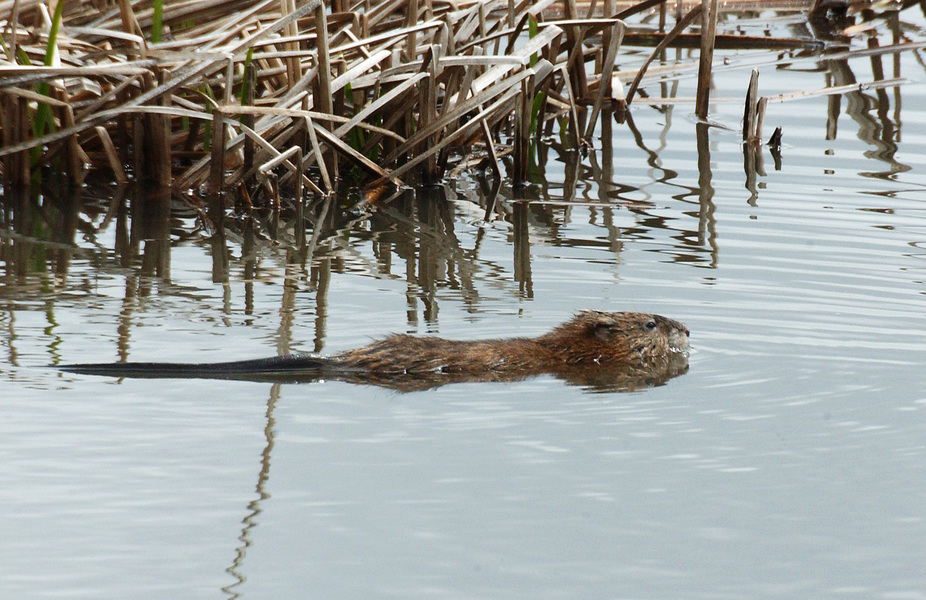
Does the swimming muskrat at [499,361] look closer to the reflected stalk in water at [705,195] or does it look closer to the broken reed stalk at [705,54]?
the reflected stalk in water at [705,195]

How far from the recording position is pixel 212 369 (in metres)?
4.92

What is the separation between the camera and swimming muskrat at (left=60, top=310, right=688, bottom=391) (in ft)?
16.2

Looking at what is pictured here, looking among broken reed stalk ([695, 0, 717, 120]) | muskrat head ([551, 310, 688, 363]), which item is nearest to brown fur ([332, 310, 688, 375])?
muskrat head ([551, 310, 688, 363])

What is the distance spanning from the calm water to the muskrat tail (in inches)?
3.4

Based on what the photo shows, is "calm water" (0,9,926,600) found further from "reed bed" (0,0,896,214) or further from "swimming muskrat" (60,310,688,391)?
"reed bed" (0,0,896,214)

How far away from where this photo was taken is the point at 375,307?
5980mm

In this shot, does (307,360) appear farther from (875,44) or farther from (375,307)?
(875,44)

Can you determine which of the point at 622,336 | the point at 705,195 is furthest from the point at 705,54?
the point at 622,336

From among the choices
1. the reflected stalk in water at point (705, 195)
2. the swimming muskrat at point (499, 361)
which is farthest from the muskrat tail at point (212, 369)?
the reflected stalk in water at point (705, 195)

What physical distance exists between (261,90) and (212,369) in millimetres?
3872

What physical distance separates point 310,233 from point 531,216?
4.23ft

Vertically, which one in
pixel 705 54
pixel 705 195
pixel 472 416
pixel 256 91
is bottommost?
pixel 472 416

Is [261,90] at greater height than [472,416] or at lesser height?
greater

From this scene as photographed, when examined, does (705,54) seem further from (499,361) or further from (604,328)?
(499,361)
